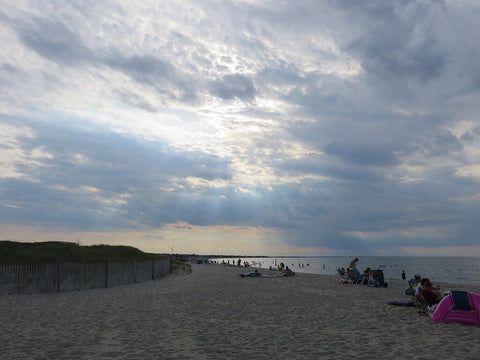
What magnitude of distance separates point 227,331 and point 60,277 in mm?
14639

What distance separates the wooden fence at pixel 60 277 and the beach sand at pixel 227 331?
3690 millimetres

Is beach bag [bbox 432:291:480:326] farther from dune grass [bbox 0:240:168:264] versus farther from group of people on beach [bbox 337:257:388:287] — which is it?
dune grass [bbox 0:240:168:264]

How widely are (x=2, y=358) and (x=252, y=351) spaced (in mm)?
5094

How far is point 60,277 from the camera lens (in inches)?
814

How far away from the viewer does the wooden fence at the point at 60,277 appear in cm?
1920

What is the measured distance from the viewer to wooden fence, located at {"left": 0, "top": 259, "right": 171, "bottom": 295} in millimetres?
19203

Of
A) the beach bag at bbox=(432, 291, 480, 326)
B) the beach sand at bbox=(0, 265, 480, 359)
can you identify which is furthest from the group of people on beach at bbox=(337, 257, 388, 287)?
the beach bag at bbox=(432, 291, 480, 326)

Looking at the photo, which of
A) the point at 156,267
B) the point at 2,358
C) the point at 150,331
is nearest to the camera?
the point at 2,358

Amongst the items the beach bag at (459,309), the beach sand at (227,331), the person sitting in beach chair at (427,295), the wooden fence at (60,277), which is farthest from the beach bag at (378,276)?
the wooden fence at (60,277)

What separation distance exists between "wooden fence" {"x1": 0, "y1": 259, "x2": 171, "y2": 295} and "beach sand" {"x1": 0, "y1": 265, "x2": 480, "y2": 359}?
3.69 m

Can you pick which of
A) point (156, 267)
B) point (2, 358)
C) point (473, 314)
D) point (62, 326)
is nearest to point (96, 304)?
point (62, 326)

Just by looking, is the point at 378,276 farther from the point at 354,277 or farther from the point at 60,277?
the point at 60,277

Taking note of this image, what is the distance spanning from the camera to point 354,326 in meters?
10.5

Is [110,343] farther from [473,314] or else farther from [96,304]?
[473,314]
